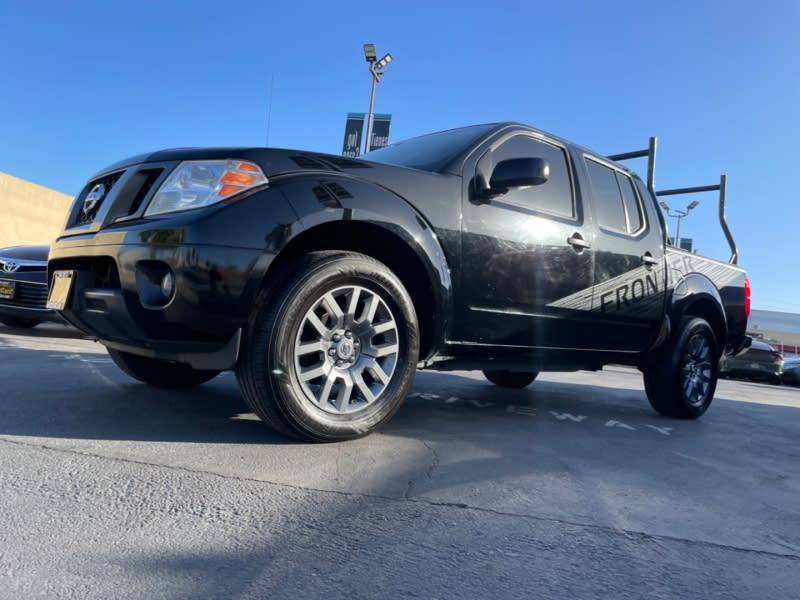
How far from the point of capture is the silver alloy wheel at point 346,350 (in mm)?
2473

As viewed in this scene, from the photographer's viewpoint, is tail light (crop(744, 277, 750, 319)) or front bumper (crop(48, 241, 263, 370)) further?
tail light (crop(744, 277, 750, 319))

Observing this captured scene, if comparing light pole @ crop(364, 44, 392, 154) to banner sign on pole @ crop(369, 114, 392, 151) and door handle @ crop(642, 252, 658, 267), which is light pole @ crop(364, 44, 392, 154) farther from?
door handle @ crop(642, 252, 658, 267)

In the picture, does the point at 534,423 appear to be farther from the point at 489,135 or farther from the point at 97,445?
the point at 97,445

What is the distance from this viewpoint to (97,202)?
110 inches

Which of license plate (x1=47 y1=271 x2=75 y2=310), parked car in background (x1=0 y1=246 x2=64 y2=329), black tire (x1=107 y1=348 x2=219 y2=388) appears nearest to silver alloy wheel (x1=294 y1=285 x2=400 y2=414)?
license plate (x1=47 y1=271 x2=75 y2=310)

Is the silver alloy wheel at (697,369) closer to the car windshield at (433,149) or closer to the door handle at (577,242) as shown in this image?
the door handle at (577,242)

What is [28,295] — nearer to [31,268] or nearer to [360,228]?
[31,268]

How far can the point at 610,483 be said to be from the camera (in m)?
2.38

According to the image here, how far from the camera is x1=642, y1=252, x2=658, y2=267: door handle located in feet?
13.6

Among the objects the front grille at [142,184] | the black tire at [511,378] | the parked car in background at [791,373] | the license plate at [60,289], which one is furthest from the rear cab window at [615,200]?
the parked car in background at [791,373]

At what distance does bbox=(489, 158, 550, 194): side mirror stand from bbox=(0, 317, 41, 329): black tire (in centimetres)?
658

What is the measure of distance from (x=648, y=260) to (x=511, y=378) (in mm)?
1816

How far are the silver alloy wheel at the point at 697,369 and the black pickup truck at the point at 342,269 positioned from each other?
1.03m

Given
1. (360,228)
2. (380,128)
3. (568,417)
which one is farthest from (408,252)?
(380,128)
